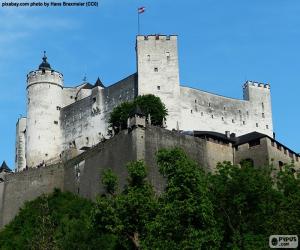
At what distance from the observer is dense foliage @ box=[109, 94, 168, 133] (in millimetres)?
63531

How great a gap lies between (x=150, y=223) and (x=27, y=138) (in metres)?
43.7

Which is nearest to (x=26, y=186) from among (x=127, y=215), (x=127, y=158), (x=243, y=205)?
(x=127, y=158)

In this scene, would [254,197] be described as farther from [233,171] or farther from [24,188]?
[24,188]

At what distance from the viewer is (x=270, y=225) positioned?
3031 centimetres

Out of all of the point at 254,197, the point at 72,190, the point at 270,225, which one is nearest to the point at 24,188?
the point at 72,190

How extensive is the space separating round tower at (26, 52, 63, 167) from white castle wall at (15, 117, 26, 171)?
4092 mm

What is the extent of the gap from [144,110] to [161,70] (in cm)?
629

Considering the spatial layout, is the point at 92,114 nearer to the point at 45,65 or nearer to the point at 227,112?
the point at 45,65

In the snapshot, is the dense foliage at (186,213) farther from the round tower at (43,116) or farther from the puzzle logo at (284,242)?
the round tower at (43,116)

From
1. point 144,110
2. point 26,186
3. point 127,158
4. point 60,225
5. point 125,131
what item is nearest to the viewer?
point 60,225

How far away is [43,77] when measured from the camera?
76.3 meters

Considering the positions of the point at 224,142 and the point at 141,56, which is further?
the point at 141,56

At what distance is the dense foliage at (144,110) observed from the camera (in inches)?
2501

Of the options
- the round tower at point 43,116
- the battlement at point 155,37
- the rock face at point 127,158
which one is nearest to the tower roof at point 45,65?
the round tower at point 43,116
